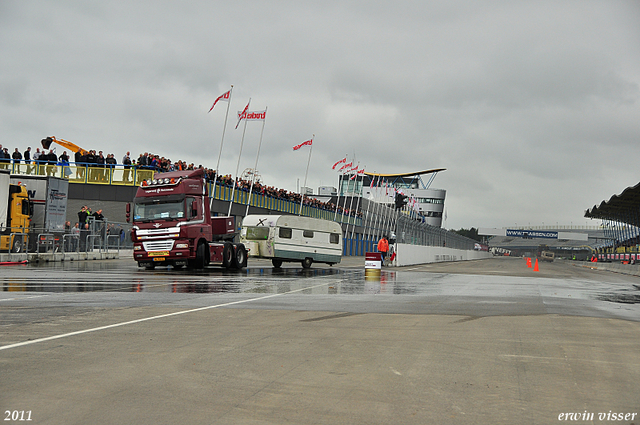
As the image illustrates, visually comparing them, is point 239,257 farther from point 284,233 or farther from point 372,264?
point 372,264

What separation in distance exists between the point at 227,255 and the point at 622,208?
77285 millimetres

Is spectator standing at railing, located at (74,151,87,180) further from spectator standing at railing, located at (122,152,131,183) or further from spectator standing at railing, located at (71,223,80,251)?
spectator standing at railing, located at (71,223,80,251)

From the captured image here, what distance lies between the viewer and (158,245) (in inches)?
952

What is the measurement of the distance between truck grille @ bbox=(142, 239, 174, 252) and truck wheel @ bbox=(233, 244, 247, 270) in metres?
3.77

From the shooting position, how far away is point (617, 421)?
4805 millimetres

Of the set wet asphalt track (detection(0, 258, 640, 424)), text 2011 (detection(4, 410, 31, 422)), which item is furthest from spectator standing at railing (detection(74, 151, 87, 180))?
text 2011 (detection(4, 410, 31, 422))

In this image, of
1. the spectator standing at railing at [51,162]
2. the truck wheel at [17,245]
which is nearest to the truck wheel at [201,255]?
the truck wheel at [17,245]

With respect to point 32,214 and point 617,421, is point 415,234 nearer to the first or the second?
point 32,214

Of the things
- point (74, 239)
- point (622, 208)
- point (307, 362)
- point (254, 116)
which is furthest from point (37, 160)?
point (622, 208)

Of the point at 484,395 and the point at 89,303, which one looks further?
the point at 89,303

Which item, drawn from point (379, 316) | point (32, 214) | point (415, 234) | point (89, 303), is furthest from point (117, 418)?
point (415, 234)

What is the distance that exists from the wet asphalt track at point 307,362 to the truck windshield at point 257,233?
16703 millimetres

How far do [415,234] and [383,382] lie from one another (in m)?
38.1

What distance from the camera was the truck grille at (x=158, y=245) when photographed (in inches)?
947
